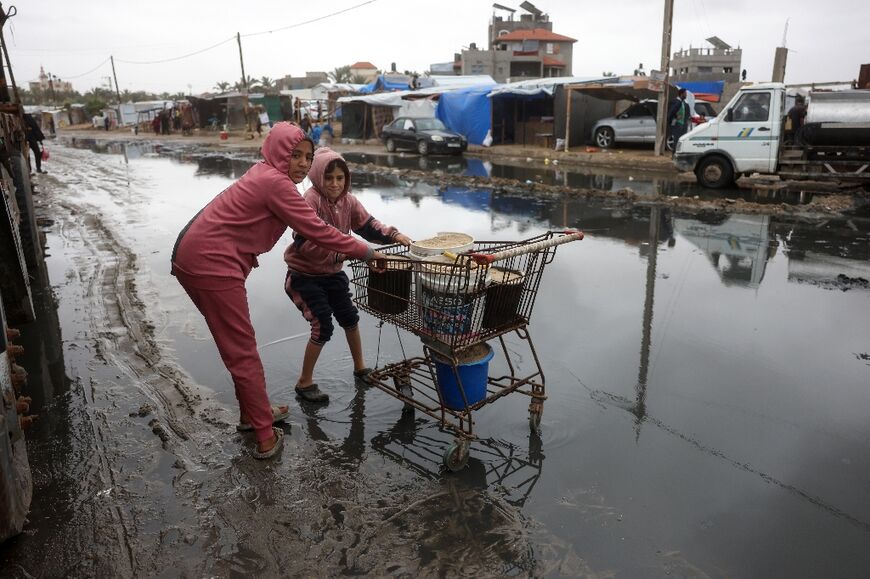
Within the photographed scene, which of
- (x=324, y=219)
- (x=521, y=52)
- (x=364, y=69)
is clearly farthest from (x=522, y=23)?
(x=324, y=219)

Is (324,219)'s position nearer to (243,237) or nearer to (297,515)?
(243,237)

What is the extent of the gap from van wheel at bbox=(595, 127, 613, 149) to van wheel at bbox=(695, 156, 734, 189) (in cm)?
897

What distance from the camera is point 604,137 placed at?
2353cm

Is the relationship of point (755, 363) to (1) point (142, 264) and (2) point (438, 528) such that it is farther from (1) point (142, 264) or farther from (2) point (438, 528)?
(1) point (142, 264)

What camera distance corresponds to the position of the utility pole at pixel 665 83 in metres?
18.7

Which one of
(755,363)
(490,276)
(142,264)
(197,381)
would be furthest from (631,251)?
(142,264)

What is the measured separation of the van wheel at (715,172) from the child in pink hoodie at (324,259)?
1277 cm

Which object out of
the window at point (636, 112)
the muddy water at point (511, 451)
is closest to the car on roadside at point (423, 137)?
the window at point (636, 112)

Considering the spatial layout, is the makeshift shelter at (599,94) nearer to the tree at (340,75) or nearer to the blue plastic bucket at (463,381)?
the blue plastic bucket at (463,381)

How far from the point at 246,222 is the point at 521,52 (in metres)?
68.0

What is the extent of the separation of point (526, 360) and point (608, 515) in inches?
82.3

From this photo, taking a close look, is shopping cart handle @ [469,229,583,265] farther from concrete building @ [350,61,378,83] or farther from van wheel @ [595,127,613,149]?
concrete building @ [350,61,378,83]

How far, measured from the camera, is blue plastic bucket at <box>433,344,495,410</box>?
12.2ft

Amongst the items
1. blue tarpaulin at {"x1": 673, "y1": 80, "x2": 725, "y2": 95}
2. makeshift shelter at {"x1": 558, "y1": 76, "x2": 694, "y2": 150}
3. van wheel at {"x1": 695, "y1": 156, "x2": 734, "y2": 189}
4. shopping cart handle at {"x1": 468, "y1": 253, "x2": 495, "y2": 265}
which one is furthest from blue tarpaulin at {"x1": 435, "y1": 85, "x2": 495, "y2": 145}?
Result: shopping cart handle at {"x1": 468, "y1": 253, "x2": 495, "y2": 265}
